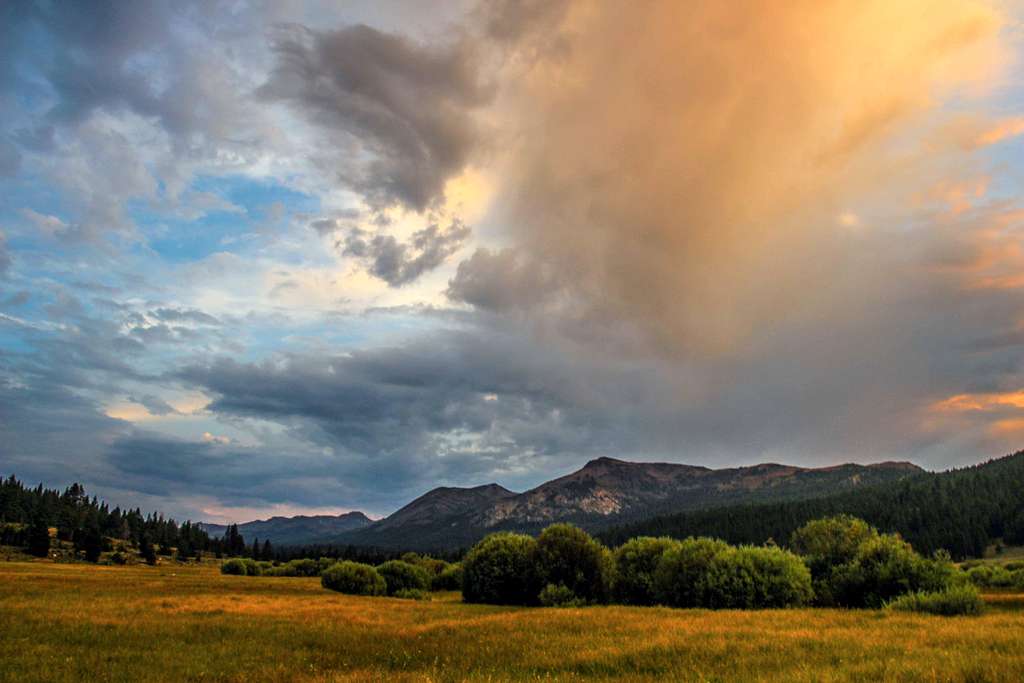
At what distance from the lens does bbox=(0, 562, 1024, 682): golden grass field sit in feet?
49.5

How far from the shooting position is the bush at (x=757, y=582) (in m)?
37.8

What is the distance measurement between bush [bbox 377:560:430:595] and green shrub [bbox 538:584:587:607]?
116ft

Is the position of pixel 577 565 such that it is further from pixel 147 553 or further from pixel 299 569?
pixel 147 553

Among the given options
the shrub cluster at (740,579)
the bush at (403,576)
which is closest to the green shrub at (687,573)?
the shrub cluster at (740,579)

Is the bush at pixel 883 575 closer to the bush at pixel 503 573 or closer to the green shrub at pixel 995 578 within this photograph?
the bush at pixel 503 573

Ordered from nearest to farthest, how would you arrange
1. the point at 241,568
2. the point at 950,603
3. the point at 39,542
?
the point at 950,603
the point at 241,568
the point at 39,542

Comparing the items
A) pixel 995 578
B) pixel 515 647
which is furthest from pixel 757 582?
pixel 995 578

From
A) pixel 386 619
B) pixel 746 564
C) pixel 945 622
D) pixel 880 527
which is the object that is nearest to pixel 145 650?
pixel 386 619

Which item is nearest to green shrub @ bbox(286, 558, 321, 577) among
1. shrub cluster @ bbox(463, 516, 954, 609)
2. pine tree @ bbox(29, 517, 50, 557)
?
pine tree @ bbox(29, 517, 50, 557)

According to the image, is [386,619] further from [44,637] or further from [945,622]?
[945,622]

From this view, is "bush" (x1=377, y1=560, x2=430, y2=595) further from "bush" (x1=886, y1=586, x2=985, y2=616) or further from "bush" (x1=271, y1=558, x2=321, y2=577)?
"bush" (x1=886, y1=586, x2=985, y2=616)

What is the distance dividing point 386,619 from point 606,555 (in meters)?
22.8

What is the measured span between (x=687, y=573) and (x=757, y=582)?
15.4 feet

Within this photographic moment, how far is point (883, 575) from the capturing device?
118 feet
